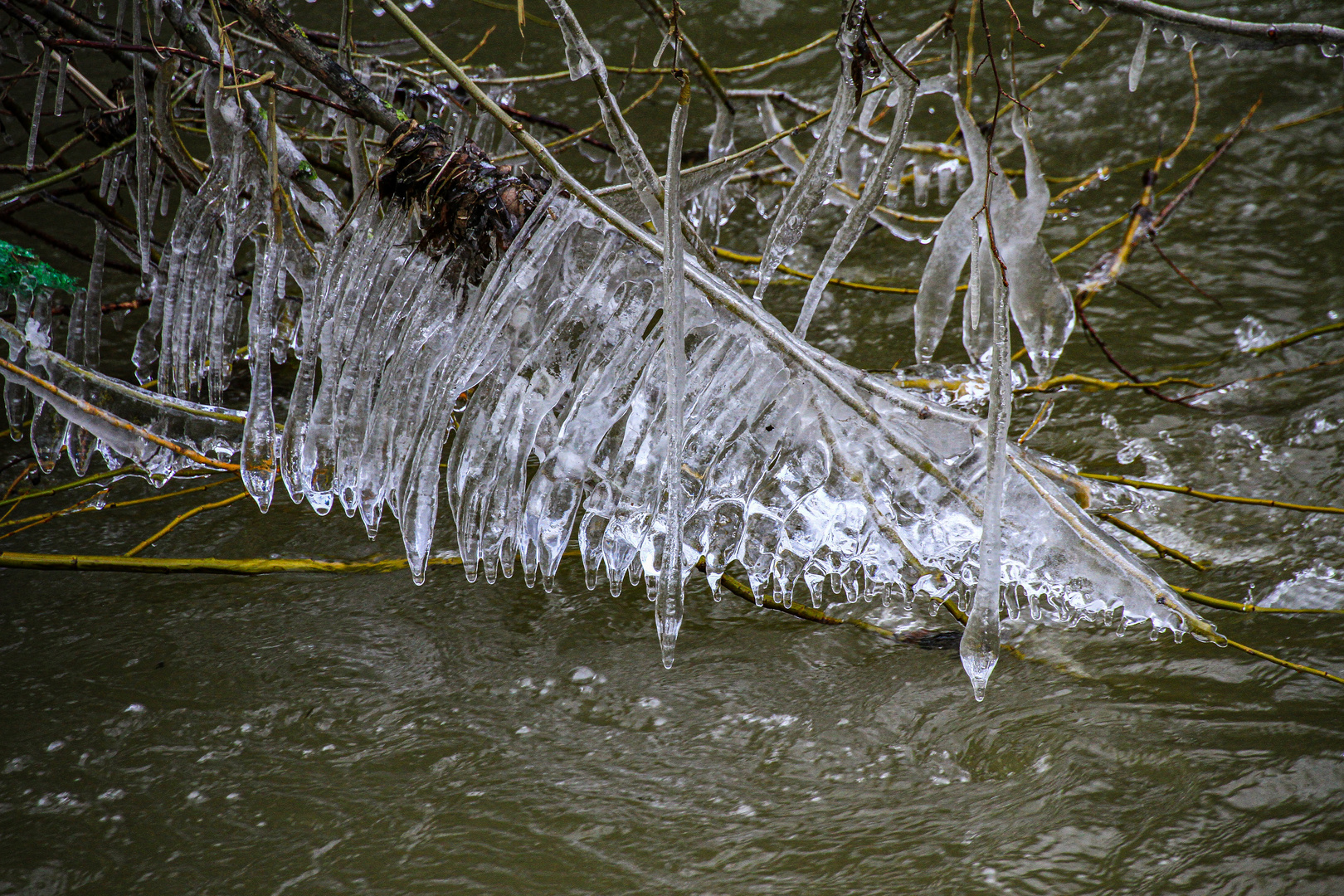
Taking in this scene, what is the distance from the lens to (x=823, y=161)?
54.8 inches

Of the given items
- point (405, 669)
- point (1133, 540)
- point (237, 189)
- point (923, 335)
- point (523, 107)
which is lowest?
point (405, 669)

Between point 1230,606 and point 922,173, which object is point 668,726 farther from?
point 922,173

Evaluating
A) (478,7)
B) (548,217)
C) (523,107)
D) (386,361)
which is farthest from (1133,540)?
(478,7)

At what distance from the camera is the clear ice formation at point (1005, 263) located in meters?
Answer: 1.36

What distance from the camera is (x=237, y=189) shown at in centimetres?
183

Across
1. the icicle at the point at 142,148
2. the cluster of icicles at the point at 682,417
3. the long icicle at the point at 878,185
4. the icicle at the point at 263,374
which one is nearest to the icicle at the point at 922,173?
the cluster of icicles at the point at 682,417

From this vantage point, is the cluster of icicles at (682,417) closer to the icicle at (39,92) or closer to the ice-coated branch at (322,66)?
the ice-coated branch at (322,66)

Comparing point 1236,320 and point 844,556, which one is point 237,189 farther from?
point 1236,320

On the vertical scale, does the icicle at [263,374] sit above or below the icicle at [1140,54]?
below

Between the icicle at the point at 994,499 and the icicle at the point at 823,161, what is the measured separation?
302 mm

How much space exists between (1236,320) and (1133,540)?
1049 millimetres

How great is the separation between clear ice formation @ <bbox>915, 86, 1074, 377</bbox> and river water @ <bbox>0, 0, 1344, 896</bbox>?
61 centimetres

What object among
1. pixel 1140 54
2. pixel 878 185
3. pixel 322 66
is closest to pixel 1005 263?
pixel 878 185

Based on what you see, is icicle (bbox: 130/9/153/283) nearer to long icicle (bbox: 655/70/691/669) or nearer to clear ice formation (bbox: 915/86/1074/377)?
long icicle (bbox: 655/70/691/669)
